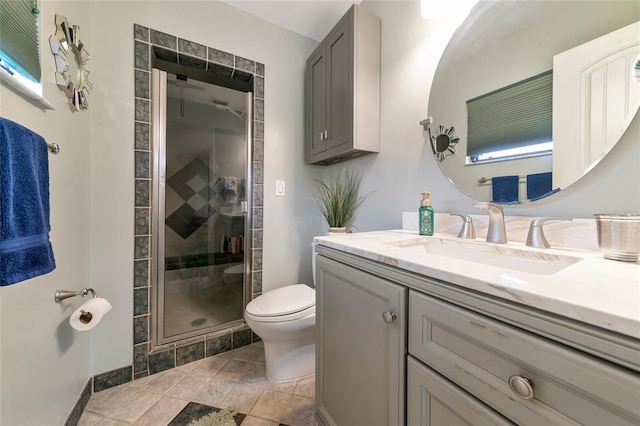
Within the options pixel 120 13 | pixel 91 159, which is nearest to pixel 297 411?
pixel 91 159

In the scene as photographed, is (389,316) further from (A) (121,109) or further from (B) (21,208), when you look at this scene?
(A) (121,109)

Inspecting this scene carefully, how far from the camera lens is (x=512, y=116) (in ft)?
3.03

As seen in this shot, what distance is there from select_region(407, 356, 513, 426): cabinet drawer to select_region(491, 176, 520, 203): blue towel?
0.72 meters

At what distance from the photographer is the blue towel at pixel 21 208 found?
1.94 feet

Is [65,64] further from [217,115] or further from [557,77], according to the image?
[557,77]

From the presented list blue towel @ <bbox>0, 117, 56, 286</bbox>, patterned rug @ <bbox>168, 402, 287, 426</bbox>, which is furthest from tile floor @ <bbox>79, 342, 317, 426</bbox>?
blue towel @ <bbox>0, 117, 56, 286</bbox>

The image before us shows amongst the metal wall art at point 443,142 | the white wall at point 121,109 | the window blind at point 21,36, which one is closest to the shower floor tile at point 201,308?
the white wall at point 121,109

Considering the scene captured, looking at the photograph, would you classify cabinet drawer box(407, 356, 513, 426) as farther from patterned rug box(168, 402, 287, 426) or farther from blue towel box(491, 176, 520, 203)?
patterned rug box(168, 402, 287, 426)

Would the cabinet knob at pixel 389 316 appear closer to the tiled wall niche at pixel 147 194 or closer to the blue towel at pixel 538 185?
the blue towel at pixel 538 185

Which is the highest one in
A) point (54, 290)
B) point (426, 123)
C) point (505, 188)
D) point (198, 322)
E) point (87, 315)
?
point (426, 123)

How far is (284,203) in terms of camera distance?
1.89m

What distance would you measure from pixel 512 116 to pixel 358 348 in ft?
3.34

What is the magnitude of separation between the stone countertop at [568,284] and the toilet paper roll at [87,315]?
4.09ft

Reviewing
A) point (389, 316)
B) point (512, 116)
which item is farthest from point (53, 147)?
point (512, 116)
